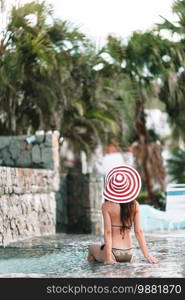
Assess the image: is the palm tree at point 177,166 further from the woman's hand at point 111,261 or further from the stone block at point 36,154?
the woman's hand at point 111,261

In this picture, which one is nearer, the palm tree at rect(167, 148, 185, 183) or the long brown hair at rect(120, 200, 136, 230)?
the long brown hair at rect(120, 200, 136, 230)

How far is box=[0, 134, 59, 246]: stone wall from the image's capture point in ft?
37.9

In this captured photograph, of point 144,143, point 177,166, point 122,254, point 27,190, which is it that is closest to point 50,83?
point 144,143

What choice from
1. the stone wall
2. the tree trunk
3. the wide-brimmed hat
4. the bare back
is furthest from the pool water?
the tree trunk

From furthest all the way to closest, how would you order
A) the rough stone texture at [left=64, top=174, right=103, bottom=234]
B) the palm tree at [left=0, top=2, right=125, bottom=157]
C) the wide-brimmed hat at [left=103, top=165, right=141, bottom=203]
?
the palm tree at [left=0, top=2, right=125, bottom=157], the rough stone texture at [left=64, top=174, right=103, bottom=234], the wide-brimmed hat at [left=103, top=165, right=141, bottom=203]

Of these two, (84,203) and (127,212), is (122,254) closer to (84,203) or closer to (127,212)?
(127,212)

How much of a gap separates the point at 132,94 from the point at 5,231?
36.1 ft

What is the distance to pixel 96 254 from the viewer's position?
27.4 feet

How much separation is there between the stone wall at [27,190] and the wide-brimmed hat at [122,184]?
3.92 meters

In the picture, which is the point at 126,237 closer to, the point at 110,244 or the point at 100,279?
the point at 110,244

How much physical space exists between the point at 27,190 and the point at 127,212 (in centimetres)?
503

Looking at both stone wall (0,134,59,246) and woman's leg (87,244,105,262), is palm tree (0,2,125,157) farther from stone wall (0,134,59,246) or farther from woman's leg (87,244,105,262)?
woman's leg (87,244,105,262)

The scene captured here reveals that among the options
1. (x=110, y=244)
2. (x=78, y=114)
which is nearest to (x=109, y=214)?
(x=110, y=244)

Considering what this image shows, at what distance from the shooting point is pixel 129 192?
7648mm
